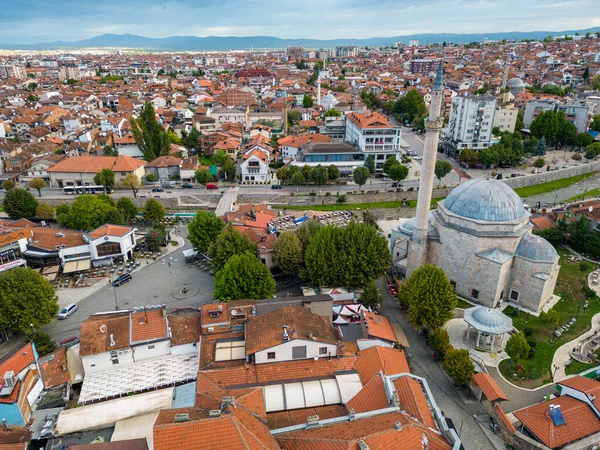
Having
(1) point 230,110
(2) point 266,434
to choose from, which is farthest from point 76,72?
(2) point 266,434

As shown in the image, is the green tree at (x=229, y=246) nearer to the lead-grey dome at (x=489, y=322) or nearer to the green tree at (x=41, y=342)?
the green tree at (x=41, y=342)

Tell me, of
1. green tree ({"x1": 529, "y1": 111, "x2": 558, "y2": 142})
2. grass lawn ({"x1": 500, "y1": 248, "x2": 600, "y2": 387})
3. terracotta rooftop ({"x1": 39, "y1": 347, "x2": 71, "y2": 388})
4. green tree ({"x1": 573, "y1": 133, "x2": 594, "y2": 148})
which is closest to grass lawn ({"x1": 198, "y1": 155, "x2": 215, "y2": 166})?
terracotta rooftop ({"x1": 39, "y1": 347, "x2": 71, "y2": 388})

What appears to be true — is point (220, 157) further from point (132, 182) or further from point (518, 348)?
point (518, 348)

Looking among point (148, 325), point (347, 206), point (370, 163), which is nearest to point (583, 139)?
point (370, 163)

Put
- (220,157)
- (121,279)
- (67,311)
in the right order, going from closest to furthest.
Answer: (67,311) < (121,279) < (220,157)

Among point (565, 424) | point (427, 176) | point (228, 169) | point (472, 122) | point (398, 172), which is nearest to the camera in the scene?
point (565, 424)

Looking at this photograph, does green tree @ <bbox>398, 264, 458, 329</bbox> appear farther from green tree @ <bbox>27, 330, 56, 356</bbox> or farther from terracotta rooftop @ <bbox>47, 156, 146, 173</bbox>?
terracotta rooftop @ <bbox>47, 156, 146, 173</bbox>
